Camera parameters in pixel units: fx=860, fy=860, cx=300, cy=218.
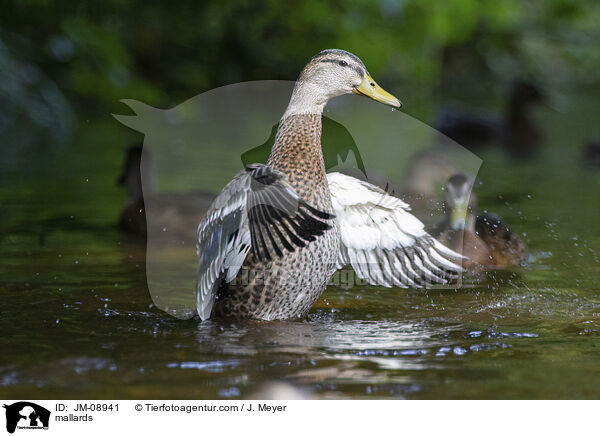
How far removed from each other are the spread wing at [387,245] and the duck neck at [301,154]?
319 mm

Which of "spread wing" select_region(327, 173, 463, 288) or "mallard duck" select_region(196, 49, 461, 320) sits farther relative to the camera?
"spread wing" select_region(327, 173, 463, 288)

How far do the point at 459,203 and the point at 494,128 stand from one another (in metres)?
8.57

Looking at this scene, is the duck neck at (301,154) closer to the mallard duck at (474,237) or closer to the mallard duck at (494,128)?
the mallard duck at (474,237)

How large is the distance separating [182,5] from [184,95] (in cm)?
144

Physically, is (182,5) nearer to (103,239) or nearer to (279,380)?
(103,239)

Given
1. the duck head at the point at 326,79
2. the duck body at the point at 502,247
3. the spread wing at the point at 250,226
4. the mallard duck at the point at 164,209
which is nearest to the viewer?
the spread wing at the point at 250,226

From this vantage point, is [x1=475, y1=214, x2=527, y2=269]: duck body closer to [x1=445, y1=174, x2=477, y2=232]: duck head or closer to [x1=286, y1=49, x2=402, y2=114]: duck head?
[x1=445, y1=174, x2=477, y2=232]: duck head

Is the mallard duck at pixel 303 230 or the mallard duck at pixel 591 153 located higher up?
the mallard duck at pixel 591 153

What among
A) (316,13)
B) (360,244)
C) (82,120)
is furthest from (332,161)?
(82,120)

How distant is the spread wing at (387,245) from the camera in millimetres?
4574

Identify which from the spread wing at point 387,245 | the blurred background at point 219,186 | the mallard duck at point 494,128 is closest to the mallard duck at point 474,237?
the blurred background at point 219,186

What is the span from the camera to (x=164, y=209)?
21.5 ft

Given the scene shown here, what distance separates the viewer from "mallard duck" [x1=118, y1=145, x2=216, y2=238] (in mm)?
6441
